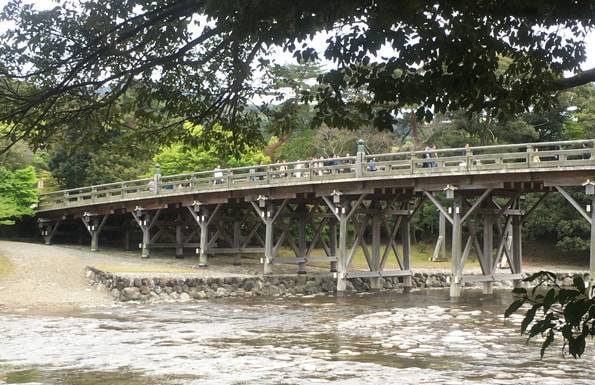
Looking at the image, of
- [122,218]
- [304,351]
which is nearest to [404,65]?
[304,351]

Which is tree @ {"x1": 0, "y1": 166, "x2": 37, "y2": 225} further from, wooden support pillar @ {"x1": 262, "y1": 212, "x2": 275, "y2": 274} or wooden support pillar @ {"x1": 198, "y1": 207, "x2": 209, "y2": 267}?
wooden support pillar @ {"x1": 262, "y1": 212, "x2": 275, "y2": 274}

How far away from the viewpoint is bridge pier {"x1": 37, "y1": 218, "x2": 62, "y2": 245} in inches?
1421

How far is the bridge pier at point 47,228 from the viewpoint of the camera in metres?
36.1

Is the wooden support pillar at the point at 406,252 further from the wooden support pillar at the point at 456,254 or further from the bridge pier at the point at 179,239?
the bridge pier at the point at 179,239

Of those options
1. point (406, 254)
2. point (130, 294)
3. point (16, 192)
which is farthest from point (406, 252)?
point (16, 192)

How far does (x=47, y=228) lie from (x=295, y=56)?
111 feet

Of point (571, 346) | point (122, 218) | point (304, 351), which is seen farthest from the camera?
point (122, 218)

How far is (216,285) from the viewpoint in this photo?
24109mm

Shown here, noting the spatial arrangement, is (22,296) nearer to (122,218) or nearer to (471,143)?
(122,218)

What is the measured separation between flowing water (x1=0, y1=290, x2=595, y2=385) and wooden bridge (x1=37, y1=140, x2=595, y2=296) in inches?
157

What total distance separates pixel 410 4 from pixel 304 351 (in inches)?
Answer: 344

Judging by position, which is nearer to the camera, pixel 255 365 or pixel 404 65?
pixel 404 65

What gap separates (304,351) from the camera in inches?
482

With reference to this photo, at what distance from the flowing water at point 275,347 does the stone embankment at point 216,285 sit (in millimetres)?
1655
